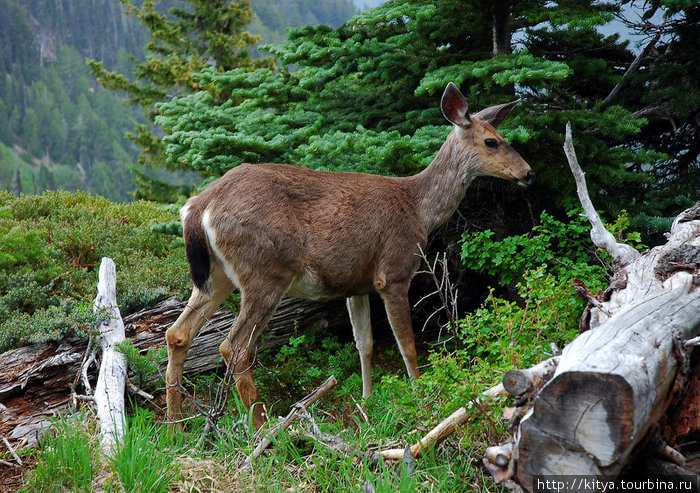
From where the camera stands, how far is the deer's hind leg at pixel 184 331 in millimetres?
4711

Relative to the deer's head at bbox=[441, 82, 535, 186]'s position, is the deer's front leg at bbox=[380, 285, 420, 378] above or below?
below

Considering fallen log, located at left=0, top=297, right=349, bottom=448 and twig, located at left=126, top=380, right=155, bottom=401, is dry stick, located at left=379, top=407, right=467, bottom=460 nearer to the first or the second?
fallen log, located at left=0, top=297, right=349, bottom=448

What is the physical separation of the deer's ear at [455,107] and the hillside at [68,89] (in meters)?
31.9

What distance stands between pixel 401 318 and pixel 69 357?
2806 mm

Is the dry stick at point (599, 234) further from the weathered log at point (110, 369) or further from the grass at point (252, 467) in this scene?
the weathered log at point (110, 369)

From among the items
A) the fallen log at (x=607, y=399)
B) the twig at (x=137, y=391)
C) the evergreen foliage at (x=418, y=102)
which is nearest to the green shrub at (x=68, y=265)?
the twig at (x=137, y=391)

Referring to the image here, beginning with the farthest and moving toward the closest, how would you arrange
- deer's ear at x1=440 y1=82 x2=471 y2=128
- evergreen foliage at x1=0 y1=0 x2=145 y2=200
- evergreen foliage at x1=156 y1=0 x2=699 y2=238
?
evergreen foliage at x1=0 y1=0 x2=145 y2=200
evergreen foliage at x1=156 y1=0 x2=699 y2=238
deer's ear at x1=440 y1=82 x2=471 y2=128

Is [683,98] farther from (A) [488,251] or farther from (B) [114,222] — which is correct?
(B) [114,222]

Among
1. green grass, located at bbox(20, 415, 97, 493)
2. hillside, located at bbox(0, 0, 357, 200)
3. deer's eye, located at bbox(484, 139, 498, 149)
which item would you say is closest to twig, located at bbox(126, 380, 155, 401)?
green grass, located at bbox(20, 415, 97, 493)

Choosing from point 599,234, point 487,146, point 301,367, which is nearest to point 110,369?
point 301,367

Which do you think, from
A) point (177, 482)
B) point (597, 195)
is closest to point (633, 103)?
point (597, 195)

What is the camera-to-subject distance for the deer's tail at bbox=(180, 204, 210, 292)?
15.3 feet

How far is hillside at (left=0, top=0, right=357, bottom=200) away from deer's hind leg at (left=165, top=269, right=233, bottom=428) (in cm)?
3138

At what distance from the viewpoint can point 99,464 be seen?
371 centimetres
